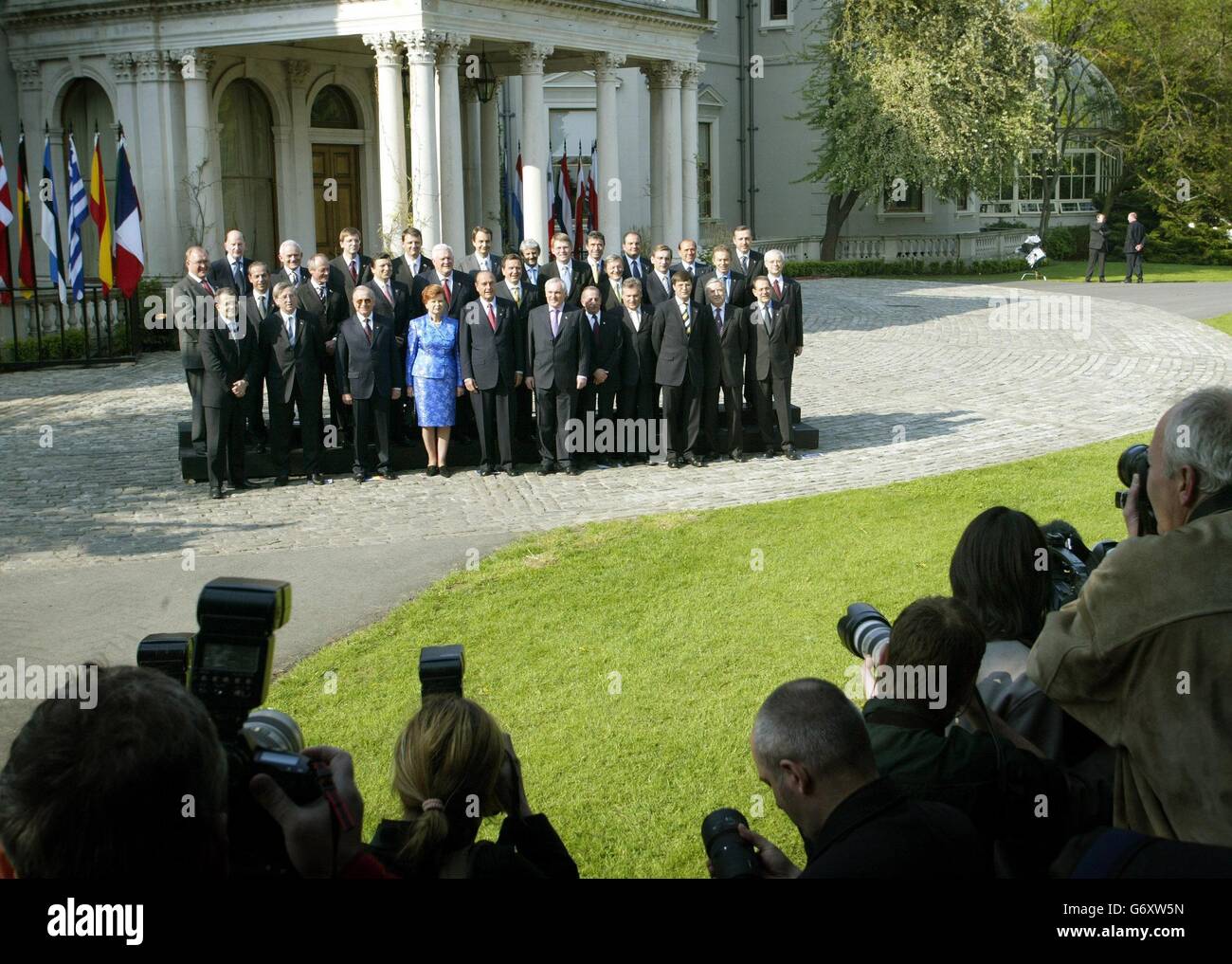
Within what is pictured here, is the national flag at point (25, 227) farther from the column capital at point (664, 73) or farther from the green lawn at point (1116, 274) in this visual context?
the green lawn at point (1116, 274)

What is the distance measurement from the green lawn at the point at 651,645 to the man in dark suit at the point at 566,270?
202 inches

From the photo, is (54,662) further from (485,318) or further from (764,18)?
(764,18)

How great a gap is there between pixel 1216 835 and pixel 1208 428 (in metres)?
1.09

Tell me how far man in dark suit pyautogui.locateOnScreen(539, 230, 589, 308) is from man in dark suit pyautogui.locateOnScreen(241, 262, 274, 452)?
354 centimetres

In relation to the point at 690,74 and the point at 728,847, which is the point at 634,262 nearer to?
the point at 728,847

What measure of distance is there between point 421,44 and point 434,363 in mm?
14960

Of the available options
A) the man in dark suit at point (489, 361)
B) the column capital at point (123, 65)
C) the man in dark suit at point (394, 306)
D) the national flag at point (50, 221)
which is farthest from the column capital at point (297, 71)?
the man in dark suit at point (489, 361)

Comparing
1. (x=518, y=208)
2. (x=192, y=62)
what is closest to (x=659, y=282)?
(x=518, y=208)

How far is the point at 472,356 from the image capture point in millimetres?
16094

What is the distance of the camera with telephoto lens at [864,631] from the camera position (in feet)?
15.6

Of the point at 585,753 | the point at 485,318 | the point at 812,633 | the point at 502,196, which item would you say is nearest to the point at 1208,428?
the point at 585,753

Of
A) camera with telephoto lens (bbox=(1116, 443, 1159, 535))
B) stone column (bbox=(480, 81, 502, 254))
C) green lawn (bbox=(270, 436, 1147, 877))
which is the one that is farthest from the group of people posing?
stone column (bbox=(480, 81, 502, 254))

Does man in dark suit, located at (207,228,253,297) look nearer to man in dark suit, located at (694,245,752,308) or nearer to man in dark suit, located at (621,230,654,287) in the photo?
man in dark suit, located at (621,230,654,287)

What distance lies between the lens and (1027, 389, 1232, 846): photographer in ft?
11.9
